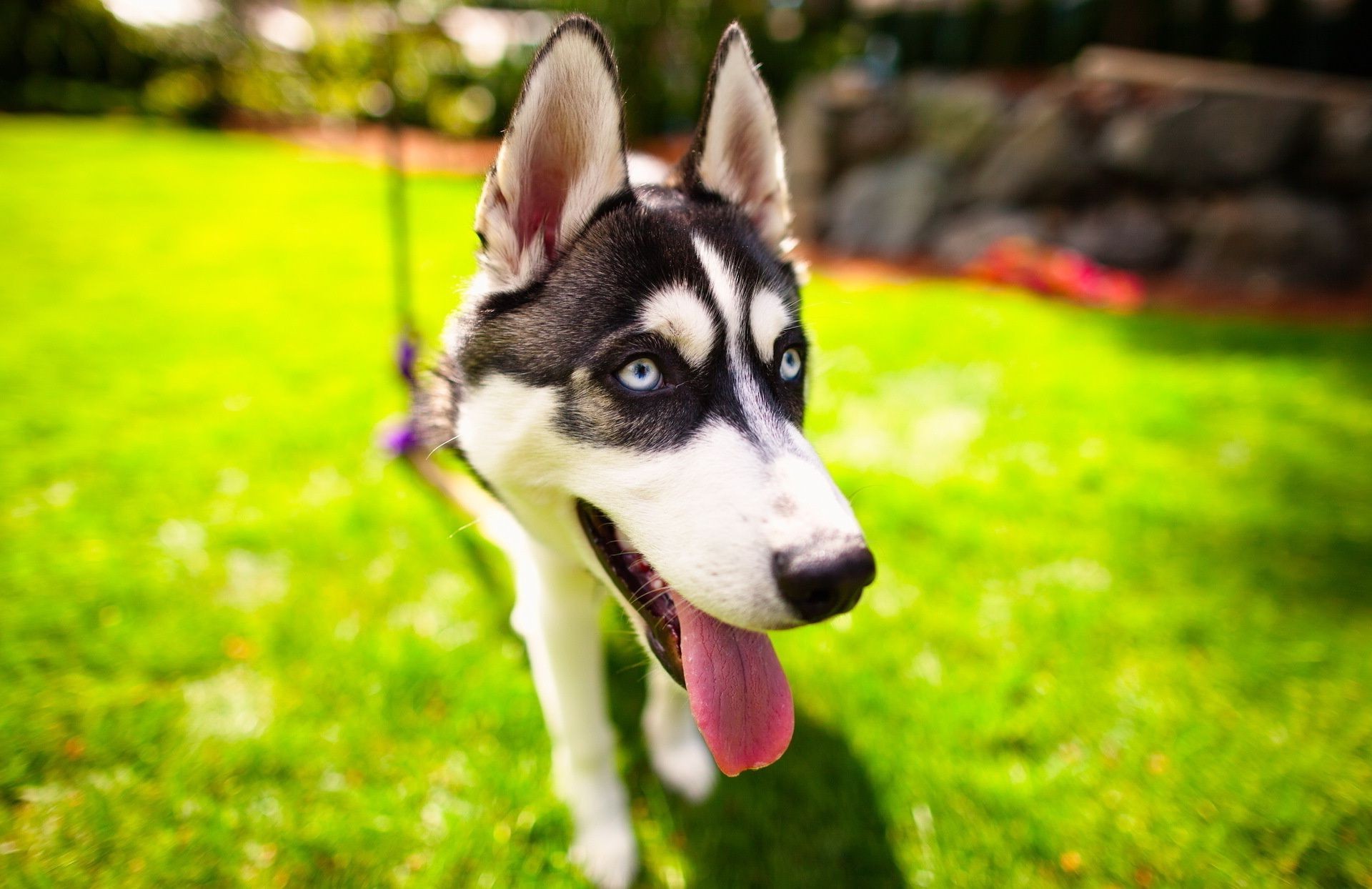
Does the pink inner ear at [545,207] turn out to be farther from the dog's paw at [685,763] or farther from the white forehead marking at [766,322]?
the dog's paw at [685,763]

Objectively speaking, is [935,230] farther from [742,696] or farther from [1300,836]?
[742,696]

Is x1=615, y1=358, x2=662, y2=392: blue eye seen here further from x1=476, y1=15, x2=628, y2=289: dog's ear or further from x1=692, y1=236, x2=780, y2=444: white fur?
x1=476, y1=15, x2=628, y2=289: dog's ear

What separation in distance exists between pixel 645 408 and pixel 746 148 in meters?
0.89

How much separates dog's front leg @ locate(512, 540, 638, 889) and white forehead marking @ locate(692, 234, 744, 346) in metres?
0.72

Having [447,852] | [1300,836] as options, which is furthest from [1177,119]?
[447,852]

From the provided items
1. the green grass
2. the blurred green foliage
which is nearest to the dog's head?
the green grass

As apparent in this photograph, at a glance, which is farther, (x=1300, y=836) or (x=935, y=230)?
(x=935, y=230)

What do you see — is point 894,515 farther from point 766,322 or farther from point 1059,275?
point 1059,275

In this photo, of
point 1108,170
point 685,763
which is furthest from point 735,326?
point 1108,170

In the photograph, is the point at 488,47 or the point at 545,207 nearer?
the point at 545,207

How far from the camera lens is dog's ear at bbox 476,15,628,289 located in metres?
1.66

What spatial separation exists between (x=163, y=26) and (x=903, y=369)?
1941cm

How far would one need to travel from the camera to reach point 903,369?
5.31m

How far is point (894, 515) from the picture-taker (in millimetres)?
3578
